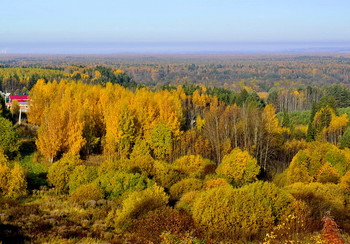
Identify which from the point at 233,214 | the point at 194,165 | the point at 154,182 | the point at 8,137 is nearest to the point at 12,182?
the point at 154,182

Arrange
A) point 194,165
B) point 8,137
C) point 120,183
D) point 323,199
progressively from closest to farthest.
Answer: point 323,199, point 120,183, point 194,165, point 8,137

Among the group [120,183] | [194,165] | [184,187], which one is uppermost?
[120,183]

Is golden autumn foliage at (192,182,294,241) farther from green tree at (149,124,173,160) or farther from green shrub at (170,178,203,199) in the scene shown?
green tree at (149,124,173,160)

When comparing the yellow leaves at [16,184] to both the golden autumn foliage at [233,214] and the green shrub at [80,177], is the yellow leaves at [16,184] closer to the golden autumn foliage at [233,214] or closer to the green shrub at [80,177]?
the green shrub at [80,177]

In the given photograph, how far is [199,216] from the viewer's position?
15.6 m

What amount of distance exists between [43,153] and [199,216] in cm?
1958

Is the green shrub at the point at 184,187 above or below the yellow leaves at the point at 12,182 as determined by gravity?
below

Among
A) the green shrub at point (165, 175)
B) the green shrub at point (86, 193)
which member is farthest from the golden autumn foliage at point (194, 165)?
the green shrub at point (86, 193)

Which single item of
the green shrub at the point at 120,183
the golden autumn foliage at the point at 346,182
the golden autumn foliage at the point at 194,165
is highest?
the green shrub at the point at 120,183

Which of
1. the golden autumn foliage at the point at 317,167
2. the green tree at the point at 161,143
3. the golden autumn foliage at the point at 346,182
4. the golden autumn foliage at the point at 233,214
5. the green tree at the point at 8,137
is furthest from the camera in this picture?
the green tree at the point at 161,143

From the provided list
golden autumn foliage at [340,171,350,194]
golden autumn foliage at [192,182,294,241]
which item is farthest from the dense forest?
golden autumn foliage at [340,171,350,194]

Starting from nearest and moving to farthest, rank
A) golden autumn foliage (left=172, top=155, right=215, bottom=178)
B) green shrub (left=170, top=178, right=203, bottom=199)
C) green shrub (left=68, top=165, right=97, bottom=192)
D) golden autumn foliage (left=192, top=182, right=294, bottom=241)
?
1. golden autumn foliage (left=192, top=182, right=294, bottom=241)
2. green shrub (left=170, top=178, right=203, bottom=199)
3. green shrub (left=68, top=165, right=97, bottom=192)
4. golden autumn foliage (left=172, top=155, right=215, bottom=178)

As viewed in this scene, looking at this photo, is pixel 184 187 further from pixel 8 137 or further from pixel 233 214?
pixel 8 137

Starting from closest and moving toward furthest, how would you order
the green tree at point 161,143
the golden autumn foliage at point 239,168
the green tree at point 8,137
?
1. the golden autumn foliage at point 239,168
2. the green tree at point 8,137
3. the green tree at point 161,143
